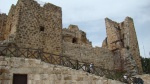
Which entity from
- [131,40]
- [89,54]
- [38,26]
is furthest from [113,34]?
[38,26]

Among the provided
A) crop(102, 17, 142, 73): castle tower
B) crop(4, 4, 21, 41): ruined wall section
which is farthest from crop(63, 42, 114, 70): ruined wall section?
crop(4, 4, 21, 41): ruined wall section

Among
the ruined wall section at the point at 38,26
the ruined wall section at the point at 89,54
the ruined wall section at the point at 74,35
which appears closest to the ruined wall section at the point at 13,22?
the ruined wall section at the point at 38,26

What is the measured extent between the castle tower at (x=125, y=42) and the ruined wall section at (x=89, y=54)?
126cm

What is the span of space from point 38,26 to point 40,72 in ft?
20.6

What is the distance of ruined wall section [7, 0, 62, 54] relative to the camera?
15.4m

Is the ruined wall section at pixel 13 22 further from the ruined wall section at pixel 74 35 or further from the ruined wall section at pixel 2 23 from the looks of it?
the ruined wall section at pixel 74 35

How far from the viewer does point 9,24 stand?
1709cm

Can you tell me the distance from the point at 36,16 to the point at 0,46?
4808mm

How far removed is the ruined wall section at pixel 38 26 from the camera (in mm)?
15430

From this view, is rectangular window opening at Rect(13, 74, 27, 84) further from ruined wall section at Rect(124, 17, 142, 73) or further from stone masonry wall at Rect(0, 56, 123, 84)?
ruined wall section at Rect(124, 17, 142, 73)

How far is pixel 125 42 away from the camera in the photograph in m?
23.2

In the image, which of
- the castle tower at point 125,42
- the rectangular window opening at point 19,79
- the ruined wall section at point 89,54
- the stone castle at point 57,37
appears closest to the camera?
the rectangular window opening at point 19,79

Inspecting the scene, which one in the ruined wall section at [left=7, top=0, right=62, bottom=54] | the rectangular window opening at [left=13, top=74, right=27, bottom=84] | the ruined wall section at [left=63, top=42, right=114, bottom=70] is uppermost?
the ruined wall section at [left=7, top=0, right=62, bottom=54]

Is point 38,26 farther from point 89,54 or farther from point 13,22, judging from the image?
point 89,54
